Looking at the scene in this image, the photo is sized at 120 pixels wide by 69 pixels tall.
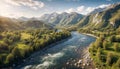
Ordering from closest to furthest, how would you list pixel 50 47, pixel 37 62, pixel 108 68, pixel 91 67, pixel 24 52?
1. pixel 108 68
2. pixel 91 67
3. pixel 37 62
4. pixel 24 52
5. pixel 50 47

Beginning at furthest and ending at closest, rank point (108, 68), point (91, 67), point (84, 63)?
1. point (84, 63)
2. point (91, 67)
3. point (108, 68)

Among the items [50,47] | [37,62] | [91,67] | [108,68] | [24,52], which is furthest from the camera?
[50,47]

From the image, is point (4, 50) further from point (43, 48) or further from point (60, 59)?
point (60, 59)

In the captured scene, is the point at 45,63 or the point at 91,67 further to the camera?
the point at 45,63

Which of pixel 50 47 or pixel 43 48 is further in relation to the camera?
pixel 50 47

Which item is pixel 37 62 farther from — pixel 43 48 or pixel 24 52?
pixel 43 48

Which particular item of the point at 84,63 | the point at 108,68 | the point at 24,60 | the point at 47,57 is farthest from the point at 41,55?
the point at 108,68

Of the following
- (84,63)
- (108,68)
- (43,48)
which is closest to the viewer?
(108,68)

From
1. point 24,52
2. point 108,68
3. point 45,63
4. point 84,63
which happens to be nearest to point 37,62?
point 45,63
